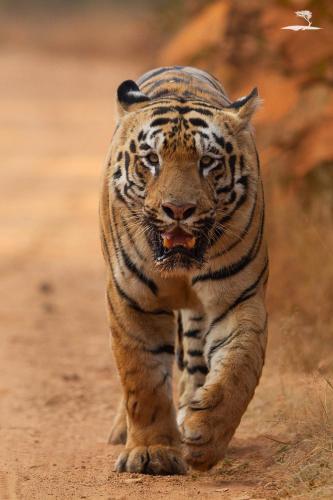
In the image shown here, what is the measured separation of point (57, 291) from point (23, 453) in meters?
4.56

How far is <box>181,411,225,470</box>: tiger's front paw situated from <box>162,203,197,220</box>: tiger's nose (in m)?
0.77

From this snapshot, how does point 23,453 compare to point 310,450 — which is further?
point 23,453

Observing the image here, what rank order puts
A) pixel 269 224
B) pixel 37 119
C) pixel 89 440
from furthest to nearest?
pixel 37 119, pixel 269 224, pixel 89 440

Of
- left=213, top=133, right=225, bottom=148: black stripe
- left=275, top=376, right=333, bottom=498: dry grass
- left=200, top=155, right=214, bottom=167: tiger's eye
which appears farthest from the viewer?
left=213, top=133, right=225, bottom=148: black stripe

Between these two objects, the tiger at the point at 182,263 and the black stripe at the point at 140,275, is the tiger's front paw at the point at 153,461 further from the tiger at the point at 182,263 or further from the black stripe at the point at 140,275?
the black stripe at the point at 140,275

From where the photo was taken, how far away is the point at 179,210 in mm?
4977

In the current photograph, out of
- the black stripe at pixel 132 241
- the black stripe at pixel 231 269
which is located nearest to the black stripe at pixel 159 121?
the black stripe at pixel 132 241

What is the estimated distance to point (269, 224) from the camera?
916 centimetres

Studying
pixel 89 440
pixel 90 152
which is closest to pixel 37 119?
pixel 90 152

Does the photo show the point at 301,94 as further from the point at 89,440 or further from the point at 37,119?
the point at 37,119

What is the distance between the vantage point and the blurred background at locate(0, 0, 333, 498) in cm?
551

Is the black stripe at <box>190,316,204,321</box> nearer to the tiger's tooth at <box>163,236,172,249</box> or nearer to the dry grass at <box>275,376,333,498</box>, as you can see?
the dry grass at <box>275,376,333,498</box>

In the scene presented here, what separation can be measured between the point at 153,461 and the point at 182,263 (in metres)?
0.86

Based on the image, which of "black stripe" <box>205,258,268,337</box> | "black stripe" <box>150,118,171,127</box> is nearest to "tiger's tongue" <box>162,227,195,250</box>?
"black stripe" <box>205,258,268,337</box>
